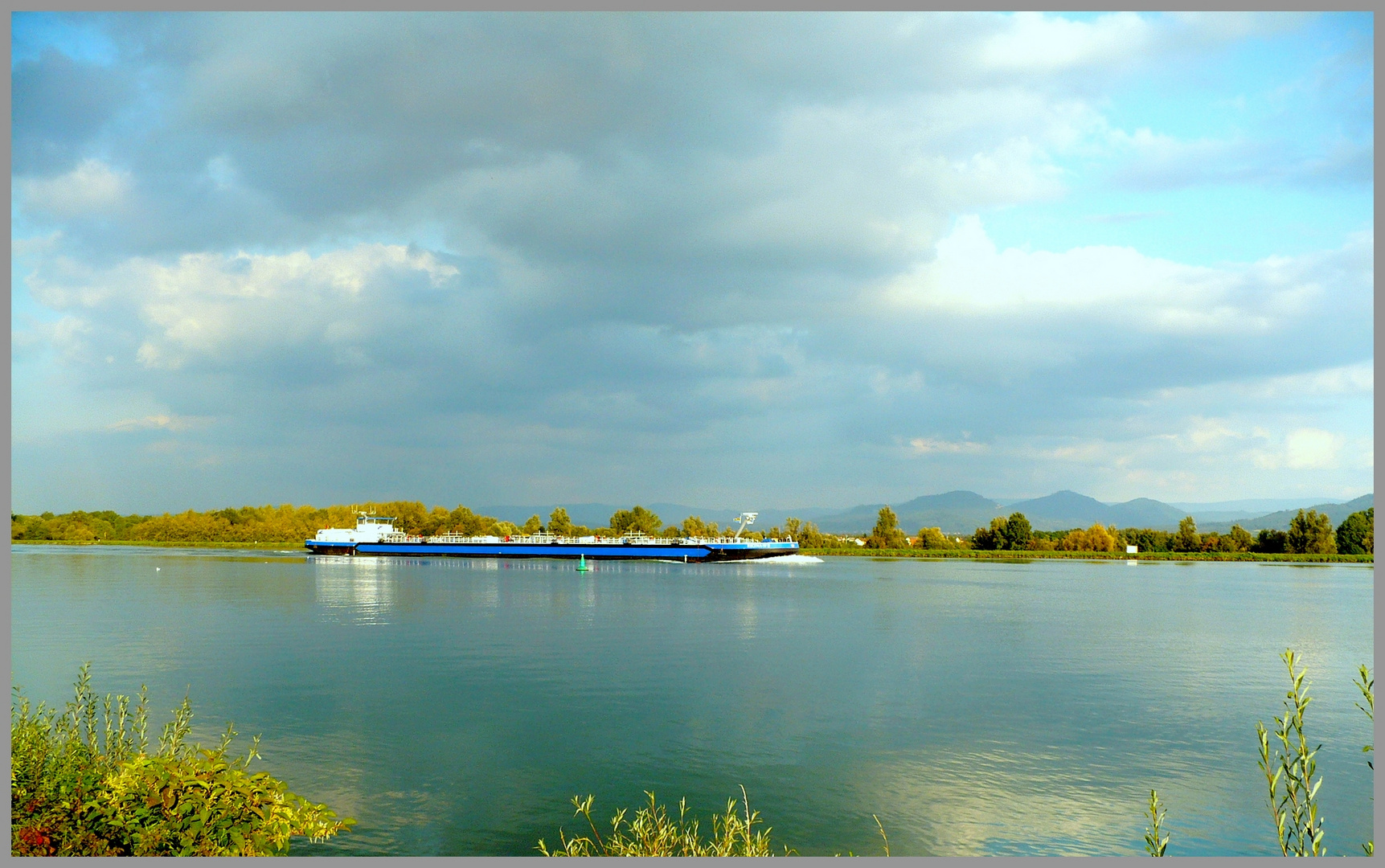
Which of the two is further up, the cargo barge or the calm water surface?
the calm water surface

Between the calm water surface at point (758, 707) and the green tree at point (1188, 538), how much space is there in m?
139

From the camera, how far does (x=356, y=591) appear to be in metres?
73.9

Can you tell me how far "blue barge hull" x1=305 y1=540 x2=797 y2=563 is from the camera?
148 metres

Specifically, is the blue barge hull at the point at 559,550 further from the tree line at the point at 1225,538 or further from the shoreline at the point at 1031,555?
the tree line at the point at 1225,538

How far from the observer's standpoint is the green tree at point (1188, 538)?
187m

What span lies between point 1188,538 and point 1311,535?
26240 millimetres

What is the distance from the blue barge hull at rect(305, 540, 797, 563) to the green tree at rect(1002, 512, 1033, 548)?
213 ft

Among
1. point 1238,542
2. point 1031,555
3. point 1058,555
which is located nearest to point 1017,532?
point 1058,555

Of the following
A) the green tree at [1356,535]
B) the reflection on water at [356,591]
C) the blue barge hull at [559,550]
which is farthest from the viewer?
the green tree at [1356,535]

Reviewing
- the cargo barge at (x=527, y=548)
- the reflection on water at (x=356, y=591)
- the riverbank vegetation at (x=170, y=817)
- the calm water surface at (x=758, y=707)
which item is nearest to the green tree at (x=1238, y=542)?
the cargo barge at (x=527, y=548)

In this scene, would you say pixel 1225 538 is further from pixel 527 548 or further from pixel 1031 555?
pixel 527 548

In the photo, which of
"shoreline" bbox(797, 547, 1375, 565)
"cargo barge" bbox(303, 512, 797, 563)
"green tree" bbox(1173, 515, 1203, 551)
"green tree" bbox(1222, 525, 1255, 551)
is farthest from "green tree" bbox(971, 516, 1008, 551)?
"cargo barge" bbox(303, 512, 797, 563)

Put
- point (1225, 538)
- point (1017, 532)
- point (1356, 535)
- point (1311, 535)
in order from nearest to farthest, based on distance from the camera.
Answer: point (1356, 535) < point (1311, 535) < point (1225, 538) < point (1017, 532)

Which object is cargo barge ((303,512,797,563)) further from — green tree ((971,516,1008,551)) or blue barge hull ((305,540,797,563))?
green tree ((971,516,1008,551))
